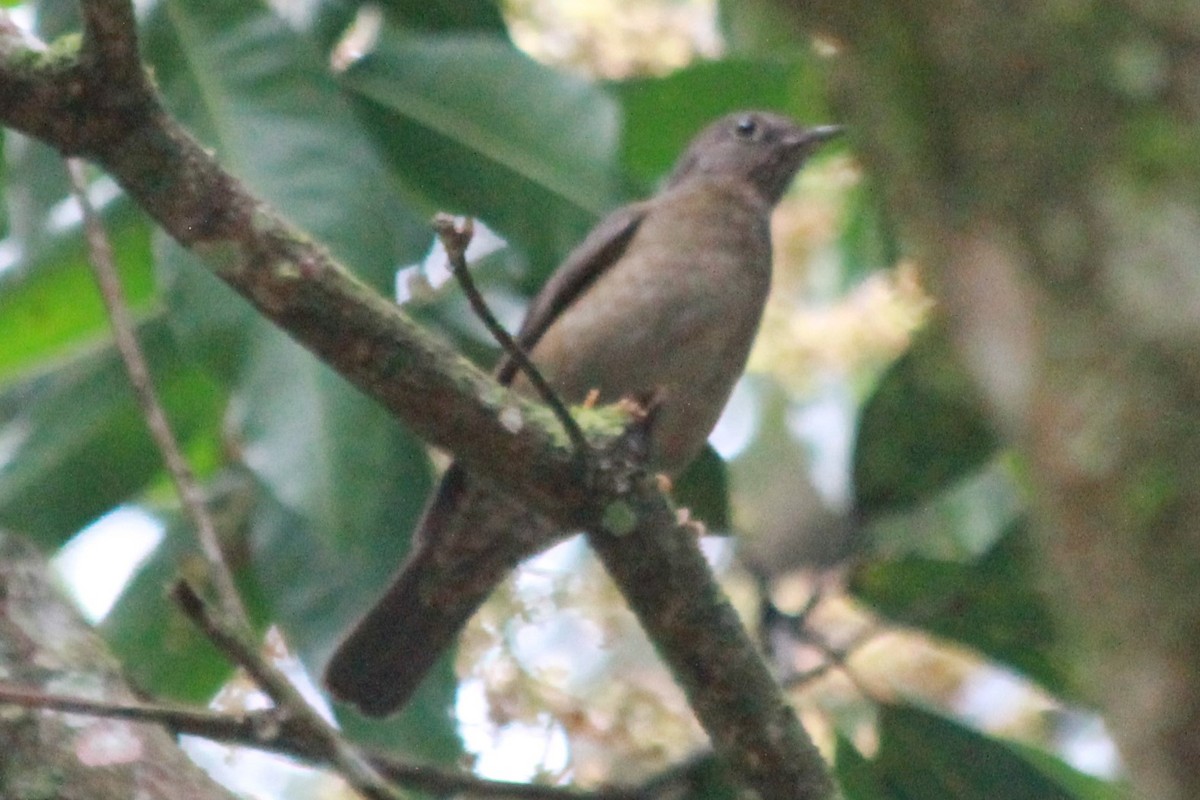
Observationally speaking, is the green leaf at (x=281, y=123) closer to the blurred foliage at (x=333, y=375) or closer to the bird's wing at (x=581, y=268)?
the blurred foliage at (x=333, y=375)

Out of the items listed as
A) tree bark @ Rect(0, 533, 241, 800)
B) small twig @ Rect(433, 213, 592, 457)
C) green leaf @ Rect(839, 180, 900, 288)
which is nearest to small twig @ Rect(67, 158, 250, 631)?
tree bark @ Rect(0, 533, 241, 800)

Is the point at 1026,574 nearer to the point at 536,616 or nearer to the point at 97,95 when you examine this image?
the point at 536,616

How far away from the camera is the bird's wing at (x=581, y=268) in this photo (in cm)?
454

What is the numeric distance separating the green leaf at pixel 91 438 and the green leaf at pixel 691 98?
1.18 meters

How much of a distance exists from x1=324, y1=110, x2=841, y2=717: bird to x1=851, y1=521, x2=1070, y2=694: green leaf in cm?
61

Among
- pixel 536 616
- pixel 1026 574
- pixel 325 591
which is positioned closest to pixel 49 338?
pixel 325 591

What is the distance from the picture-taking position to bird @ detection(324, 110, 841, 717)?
4289 mm

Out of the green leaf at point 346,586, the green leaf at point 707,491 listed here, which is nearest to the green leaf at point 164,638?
the green leaf at point 346,586

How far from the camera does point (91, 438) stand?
14.2ft

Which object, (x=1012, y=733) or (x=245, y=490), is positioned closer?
(x=245, y=490)

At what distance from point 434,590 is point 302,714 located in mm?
2104

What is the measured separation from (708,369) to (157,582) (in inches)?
54.4

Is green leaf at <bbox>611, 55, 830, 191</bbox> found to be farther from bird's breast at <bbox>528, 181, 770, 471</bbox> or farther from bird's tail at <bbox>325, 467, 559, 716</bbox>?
bird's tail at <bbox>325, 467, 559, 716</bbox>

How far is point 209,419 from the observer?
446cm
